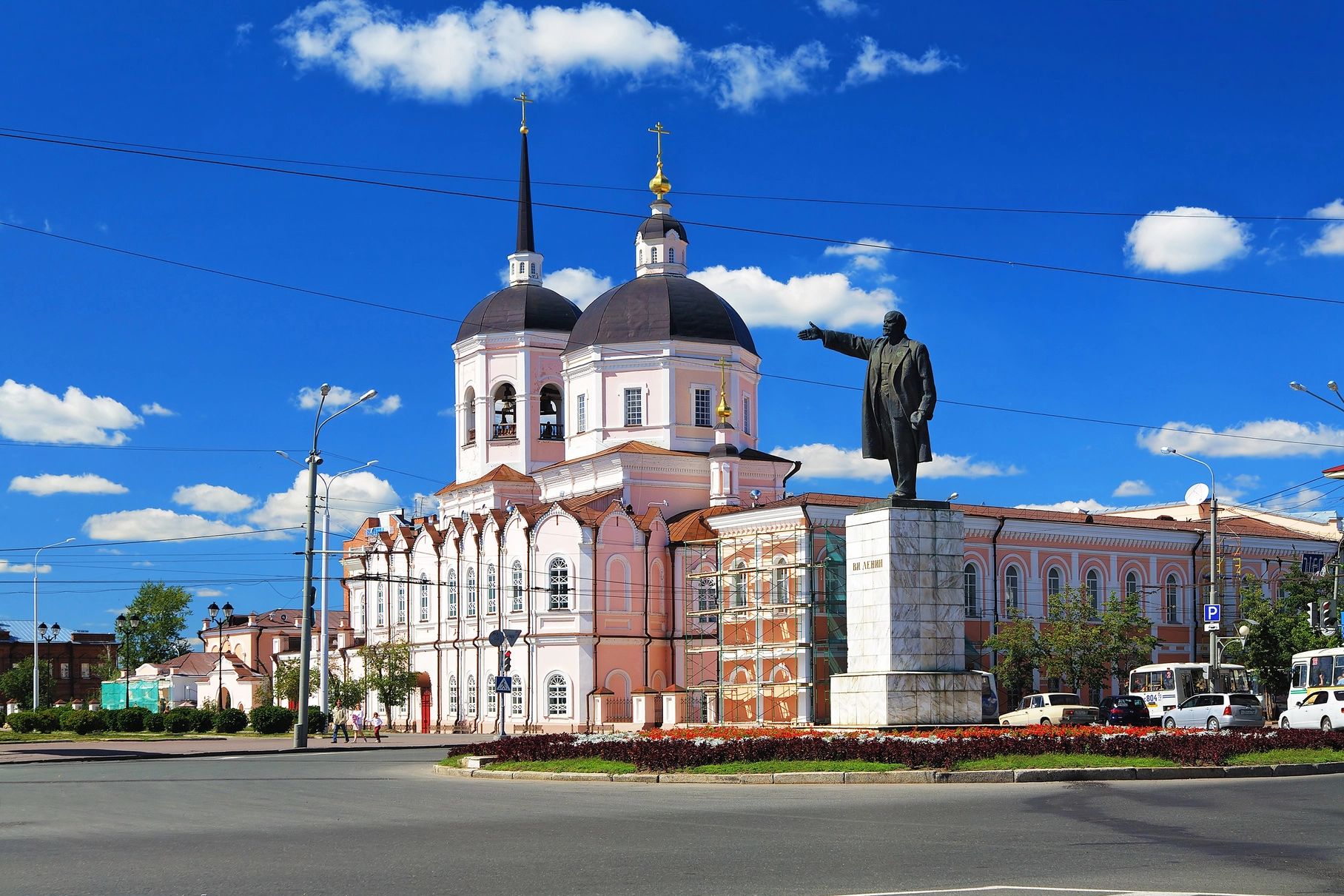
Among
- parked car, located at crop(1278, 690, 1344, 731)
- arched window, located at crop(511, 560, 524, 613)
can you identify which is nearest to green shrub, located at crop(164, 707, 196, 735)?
arched window, located at crop(511, 560, 524, 613)

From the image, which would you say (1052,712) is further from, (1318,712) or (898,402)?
(898,402)

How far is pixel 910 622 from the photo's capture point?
2283 centimetres

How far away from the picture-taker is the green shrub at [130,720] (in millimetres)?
54844

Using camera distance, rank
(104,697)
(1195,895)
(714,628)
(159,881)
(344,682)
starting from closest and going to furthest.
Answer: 1. (1195,895)
2. (159,881)
3. (714,628)
4. (344,682)
5. (104,697)

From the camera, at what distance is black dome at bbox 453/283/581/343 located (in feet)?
209

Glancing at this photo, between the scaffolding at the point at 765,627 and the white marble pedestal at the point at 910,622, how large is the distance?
22823mm

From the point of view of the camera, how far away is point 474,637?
57.9 m

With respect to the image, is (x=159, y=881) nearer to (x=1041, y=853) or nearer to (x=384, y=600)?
(x=1041, y=853)

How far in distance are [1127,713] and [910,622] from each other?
25.7m

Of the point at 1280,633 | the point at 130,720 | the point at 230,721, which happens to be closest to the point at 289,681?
the point at 130,720

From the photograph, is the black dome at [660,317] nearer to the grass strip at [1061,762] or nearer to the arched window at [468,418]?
the arched window at [468,418]

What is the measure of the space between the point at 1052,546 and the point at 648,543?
657 inches

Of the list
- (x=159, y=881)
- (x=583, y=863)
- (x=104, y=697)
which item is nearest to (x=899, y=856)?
(x=583, y=863)

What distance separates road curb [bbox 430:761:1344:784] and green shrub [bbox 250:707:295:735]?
98.8 feet
